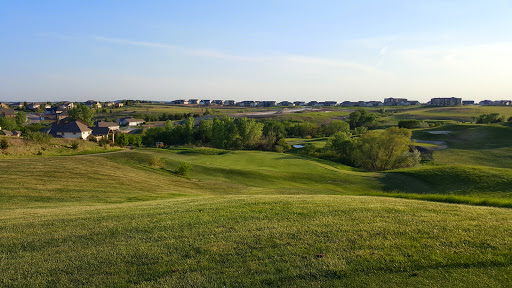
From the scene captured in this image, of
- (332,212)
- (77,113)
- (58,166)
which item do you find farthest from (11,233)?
(77,113)

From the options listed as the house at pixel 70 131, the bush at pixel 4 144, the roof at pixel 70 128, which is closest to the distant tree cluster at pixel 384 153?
the bush at pixel 4 144

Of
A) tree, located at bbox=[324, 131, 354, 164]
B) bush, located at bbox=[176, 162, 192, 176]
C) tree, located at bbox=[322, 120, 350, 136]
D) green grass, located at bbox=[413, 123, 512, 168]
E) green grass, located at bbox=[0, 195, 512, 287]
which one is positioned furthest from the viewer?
tree, located at bbox=[322, 120, 350, 136]

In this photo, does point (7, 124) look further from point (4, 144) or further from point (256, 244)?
point (256, 244)

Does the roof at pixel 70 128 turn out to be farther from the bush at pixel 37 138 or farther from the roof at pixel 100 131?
the bush at pixel 37 138

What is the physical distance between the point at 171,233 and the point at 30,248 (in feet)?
13.0

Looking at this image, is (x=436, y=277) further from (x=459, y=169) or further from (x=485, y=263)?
(x=459, y=169)

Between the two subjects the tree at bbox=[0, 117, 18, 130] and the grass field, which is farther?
the tree at bbox=[0, 117, 18, 130]

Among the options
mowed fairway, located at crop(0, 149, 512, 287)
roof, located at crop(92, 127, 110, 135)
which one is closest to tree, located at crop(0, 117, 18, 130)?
roof, located at crop(92, 127, 110, 135)

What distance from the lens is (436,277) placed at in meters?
6.44

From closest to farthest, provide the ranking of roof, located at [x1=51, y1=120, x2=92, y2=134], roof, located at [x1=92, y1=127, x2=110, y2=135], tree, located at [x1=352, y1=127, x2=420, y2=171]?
1. tree, located at [x1=352, y1=127, x2=420, y2=171]
2. roof, located at [x1=51, y1=120, x2=92, y2=134]
3. roof, located at [x1=92, y1=127, x2=110, y2=135]

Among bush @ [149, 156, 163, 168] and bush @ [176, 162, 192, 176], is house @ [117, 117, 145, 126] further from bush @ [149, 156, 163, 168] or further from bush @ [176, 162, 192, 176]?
bush @ [176, 162, 192, 176]

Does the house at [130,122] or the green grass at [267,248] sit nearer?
the green grass at [267,248]

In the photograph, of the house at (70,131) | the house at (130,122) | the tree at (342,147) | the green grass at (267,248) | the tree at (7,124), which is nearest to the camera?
the green grass at (267,248)

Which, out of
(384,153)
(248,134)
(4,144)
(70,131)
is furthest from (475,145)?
(70,131)
